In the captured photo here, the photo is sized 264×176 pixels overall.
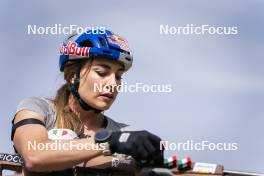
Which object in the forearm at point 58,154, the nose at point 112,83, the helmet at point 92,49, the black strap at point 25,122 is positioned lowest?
the forearm at point 58,154

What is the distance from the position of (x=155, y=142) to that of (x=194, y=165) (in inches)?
31.2

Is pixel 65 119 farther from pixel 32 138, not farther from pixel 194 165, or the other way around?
pixel 194 165

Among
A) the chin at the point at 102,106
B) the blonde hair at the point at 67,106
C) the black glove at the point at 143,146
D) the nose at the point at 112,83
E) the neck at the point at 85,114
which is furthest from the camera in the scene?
the neck at the point at 85,114

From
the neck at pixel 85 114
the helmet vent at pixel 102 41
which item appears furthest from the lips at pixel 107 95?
the helmet vent at pixel 102 41

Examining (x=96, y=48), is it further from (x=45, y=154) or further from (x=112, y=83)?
(x=45, y=154)

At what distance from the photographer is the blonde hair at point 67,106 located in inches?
329

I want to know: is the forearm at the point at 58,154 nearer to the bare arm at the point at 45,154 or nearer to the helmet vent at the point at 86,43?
the bare arm at the point at 45,154

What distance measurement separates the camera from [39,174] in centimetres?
737

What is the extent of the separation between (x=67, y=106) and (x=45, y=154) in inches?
76.3

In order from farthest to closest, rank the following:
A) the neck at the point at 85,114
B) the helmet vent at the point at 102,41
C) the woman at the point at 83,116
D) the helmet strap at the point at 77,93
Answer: the helmet vent at the point at 102,41 < the neck at the point at 85,114 < the helmet strap at the point at 77,93 < the woman at the point at 83,116

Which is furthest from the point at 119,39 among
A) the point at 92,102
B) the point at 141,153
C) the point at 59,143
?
the point at 141,153

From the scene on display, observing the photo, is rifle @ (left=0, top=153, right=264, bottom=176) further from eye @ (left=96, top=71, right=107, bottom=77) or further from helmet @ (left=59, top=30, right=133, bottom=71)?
helmet @ (left=59, top=30, right=133, bottom=71)

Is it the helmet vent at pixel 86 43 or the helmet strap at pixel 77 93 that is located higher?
the helmet vent at pixel 86 43

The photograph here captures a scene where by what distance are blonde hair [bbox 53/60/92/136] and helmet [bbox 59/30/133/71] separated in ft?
0.48
